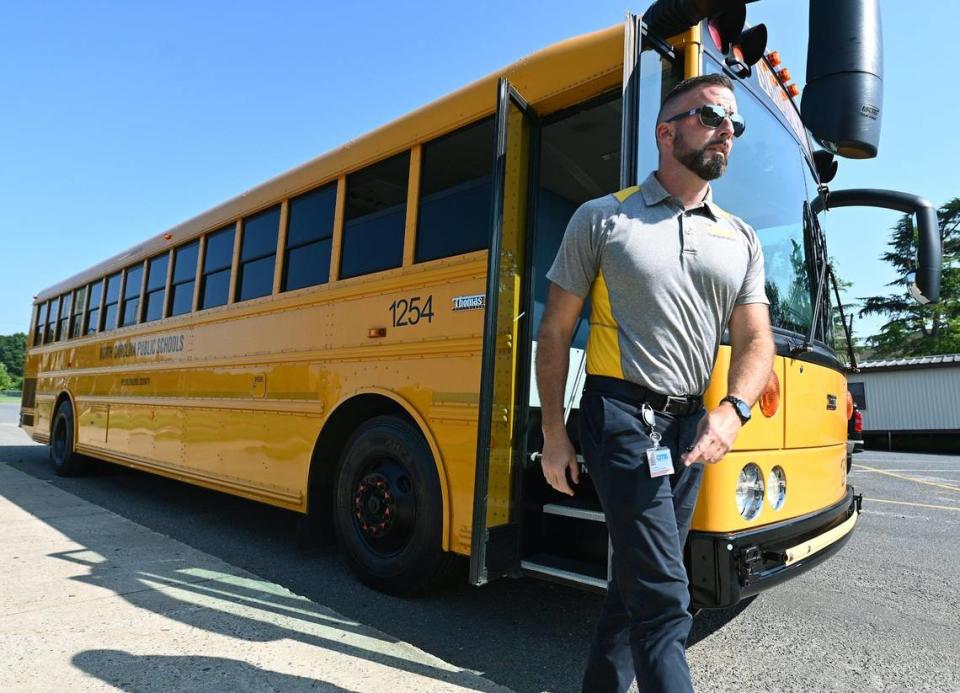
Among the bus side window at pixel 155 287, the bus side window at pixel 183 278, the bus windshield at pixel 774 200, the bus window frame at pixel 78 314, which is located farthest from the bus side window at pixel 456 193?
the bus window frame at pixel 78 314

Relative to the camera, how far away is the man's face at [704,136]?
1.67 meters

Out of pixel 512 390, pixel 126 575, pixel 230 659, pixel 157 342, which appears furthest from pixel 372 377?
pixel 157 342

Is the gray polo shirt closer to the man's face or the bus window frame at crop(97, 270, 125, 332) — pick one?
the man's face

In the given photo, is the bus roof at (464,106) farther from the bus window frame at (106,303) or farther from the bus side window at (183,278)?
the bus window frame at (106,303)

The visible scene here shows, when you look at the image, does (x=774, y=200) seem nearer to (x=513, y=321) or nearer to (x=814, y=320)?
(x=814, y=320)

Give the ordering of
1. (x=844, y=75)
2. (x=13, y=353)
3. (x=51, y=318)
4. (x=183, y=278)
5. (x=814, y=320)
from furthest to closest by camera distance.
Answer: (x=13, y=353), (x=51, y=318), (x=183, y=278), (x=814, y=320), (x=844, y=75)

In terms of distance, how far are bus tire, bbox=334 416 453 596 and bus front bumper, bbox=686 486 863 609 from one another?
1.30 meters

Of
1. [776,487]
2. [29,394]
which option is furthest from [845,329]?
[29,394]

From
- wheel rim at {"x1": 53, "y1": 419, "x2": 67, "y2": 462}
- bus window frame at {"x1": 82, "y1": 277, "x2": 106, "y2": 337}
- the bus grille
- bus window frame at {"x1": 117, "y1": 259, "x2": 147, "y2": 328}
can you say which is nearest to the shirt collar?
bus window frame at {"x1": 117, "y1": 259, "x2": 147, "y2": 328}

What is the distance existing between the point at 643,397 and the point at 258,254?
370 centimetres

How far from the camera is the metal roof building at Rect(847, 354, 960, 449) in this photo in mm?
19594

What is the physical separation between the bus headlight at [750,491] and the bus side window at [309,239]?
2.62 metres

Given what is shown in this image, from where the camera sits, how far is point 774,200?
2988 mm

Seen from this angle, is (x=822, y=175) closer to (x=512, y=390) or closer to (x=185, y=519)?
(x=512, y=390)
